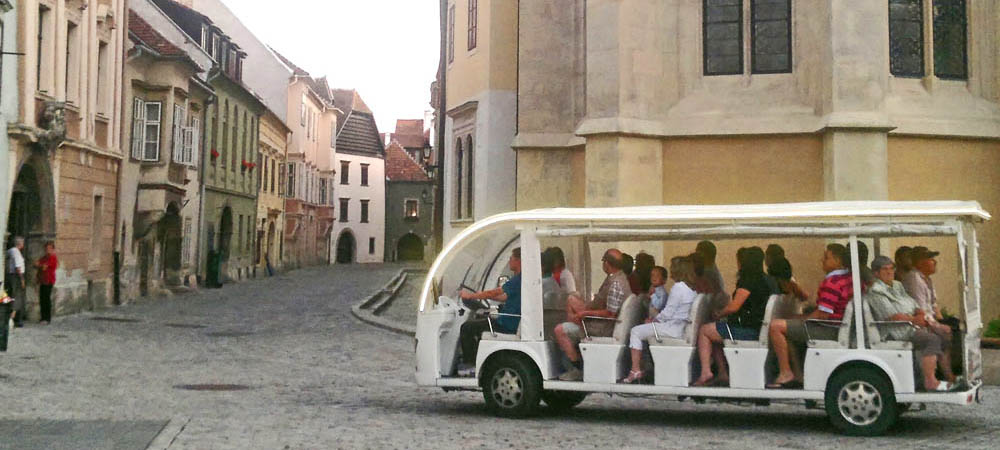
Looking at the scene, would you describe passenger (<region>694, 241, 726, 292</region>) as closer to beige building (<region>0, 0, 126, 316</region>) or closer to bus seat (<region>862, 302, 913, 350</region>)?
bus seat (<region>862, 302, 913, 350</region>)

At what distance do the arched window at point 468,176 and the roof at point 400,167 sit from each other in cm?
6195

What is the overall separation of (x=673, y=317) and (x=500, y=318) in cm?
186

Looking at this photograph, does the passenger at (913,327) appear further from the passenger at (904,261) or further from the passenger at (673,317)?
the passenger at (673,317)

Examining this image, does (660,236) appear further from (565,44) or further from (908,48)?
(565,44)

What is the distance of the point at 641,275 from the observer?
1173 centimetres

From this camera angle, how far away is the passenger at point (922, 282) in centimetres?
1043

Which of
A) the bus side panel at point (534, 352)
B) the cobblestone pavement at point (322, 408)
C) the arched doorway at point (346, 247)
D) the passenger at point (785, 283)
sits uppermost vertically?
the arched doorway at point (346, 247)

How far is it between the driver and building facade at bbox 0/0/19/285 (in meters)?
13.6

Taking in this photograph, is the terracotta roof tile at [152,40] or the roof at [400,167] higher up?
the roof at [400,167]

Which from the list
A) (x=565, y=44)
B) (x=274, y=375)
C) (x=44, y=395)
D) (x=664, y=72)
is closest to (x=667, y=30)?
(x=664, y=72)

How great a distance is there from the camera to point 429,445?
9102 millimetres

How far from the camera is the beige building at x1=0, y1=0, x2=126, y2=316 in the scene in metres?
22.9

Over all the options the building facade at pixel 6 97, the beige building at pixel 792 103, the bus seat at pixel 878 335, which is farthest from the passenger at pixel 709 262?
the building facade at pixel 6 97

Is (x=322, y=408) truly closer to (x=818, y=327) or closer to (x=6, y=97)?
(x=818, y=327)
